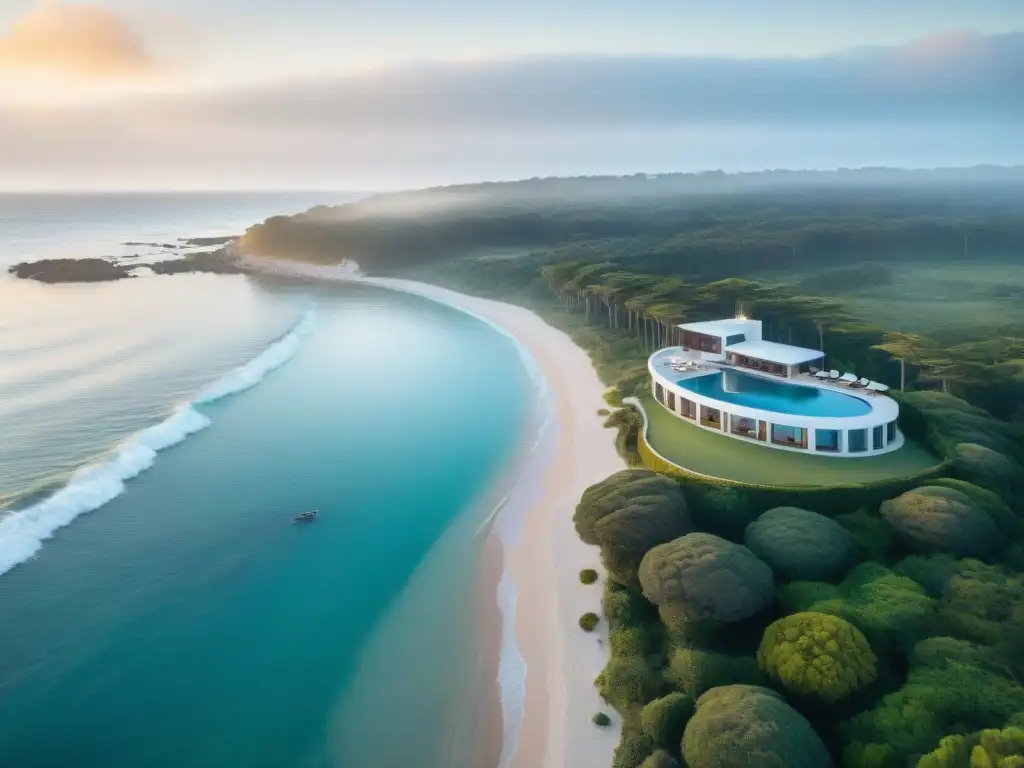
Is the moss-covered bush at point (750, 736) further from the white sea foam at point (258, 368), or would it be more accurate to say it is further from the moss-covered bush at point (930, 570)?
the white sea foam at point (258, 368)

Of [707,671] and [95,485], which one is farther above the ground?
[95,485]

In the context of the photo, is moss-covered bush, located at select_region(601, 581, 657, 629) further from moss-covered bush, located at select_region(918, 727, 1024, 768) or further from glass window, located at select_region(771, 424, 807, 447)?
glass window, located at select_region(771, 424, 807, 447)

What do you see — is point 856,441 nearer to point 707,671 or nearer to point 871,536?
point 871,536

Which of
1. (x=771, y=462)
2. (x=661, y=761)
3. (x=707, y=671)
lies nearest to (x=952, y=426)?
(x=771, y=462)

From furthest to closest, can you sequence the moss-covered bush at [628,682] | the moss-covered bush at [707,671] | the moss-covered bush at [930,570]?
the moss-covered bush at [930,570]
the moss-covered bush at [628,682]
the moss-covered bush at [707,671]

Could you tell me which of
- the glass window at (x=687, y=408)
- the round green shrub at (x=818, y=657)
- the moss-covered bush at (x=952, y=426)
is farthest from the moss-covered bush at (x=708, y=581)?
the glass window at (x=687, y=408)

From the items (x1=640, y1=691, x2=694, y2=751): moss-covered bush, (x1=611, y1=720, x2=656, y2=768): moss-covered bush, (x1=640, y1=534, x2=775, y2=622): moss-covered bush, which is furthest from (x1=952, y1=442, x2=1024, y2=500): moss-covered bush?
(x1=611, y1=720, x2=656, y2=768): moss-covered bush

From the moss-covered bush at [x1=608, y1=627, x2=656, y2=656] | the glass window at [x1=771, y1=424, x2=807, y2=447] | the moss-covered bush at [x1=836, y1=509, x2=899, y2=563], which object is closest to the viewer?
the moss-covered bush at [x1=608, y1=627, x2=656, y2=656]
